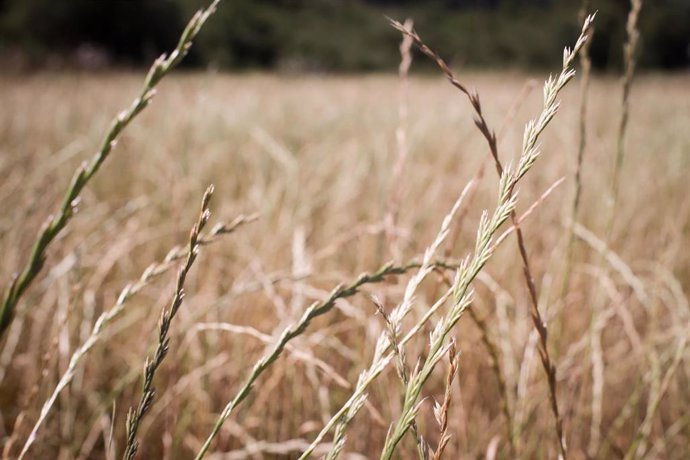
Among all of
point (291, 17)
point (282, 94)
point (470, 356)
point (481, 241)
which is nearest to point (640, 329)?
point (470, 356)

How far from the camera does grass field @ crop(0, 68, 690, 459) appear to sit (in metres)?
0.65

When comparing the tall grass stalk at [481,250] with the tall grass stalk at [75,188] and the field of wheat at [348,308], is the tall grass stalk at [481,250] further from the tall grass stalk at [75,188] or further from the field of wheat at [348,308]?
the tall grass stalk at [75,188]

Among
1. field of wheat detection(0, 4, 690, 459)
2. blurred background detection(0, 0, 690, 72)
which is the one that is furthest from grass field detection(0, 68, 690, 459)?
blurred background detection(0, 0, 690, 72)

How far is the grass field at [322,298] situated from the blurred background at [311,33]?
208 inches

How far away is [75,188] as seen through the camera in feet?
0.68

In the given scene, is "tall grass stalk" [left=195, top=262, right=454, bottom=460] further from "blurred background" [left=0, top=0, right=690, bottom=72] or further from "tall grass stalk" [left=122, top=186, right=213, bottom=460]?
"blurred background" [left=0, top=0, right=690, bottom=72]

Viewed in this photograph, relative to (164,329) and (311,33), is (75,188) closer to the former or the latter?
(164,329)

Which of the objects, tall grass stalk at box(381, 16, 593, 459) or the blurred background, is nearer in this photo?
tall grass stalk at box(381, 16, 593, 459)

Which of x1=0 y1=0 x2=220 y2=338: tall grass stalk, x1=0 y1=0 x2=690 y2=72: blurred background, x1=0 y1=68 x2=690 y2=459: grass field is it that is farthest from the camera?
x1=0 y1=0 x2=690 y2=72: blurred background

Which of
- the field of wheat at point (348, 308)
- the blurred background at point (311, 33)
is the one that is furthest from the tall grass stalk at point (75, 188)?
the blurred background at point (311, 33)

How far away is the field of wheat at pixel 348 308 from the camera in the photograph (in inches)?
11.2

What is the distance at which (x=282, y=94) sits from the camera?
4.75 m

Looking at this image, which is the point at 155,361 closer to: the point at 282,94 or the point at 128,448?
the point at 128,448

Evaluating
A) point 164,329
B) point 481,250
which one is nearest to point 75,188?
point 164,329
